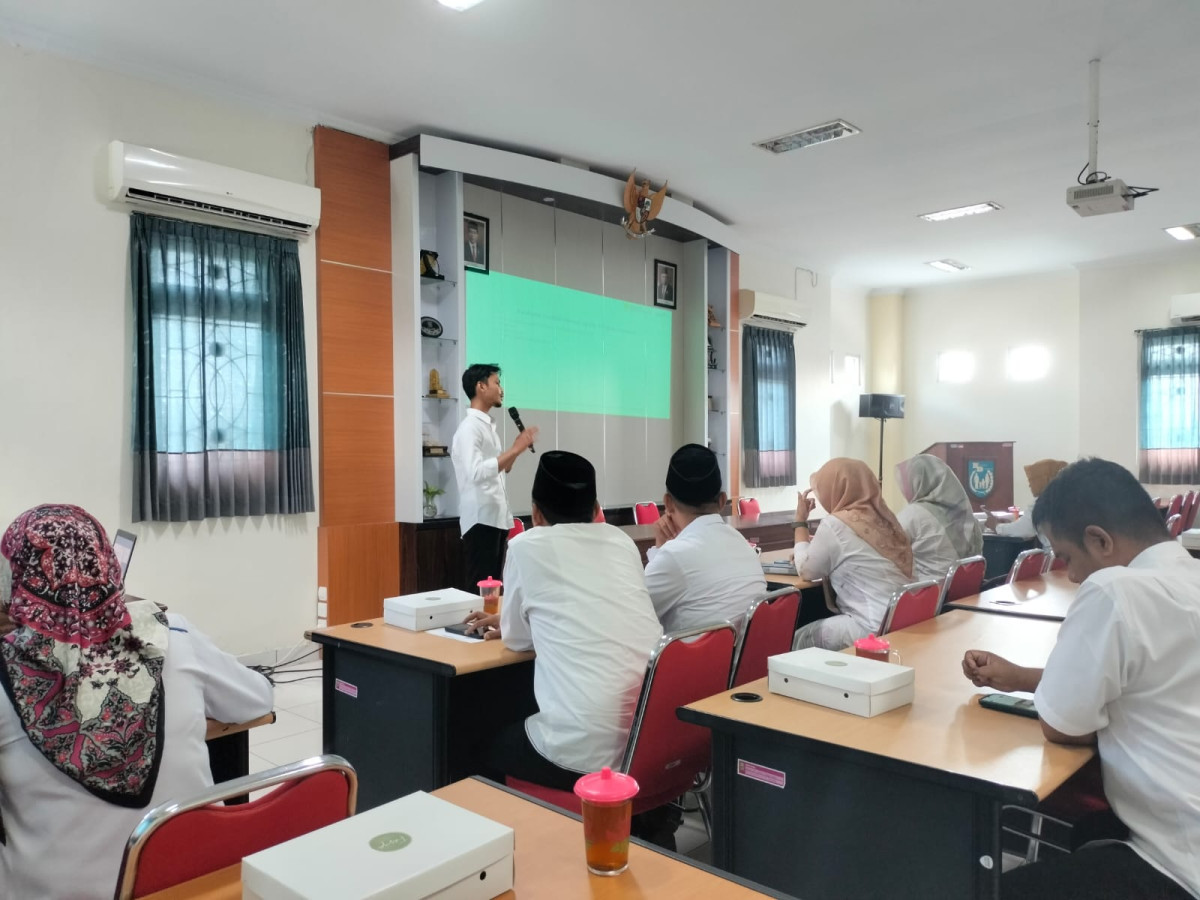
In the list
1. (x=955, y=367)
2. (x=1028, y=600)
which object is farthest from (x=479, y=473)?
(x=955, y=367)

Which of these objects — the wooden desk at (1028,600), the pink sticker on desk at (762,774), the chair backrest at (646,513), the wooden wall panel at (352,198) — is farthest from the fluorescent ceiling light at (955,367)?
the pink sticker on desk at (762,774)

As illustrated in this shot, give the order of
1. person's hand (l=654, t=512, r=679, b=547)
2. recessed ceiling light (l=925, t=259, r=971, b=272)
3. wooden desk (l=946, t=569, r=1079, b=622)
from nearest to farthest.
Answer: wooden desk (l=946, t=569, r=1079, b=622), person's hand (l=654, t=512, r=679, b=547), recessed ceiling light (l=925, t=259, r=971, b=272)

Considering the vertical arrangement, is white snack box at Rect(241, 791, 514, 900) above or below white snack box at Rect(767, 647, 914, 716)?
above

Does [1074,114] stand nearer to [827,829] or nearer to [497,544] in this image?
[497,544]

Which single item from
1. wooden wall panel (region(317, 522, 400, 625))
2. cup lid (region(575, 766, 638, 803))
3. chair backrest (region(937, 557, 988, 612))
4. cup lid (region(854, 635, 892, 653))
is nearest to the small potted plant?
wooden wall panel (region(317, 522, 400, 625))

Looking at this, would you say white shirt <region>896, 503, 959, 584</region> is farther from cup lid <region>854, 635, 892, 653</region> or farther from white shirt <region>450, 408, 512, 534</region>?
white shirt <region>450, 408, 512, 534</region>

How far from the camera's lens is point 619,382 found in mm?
6801

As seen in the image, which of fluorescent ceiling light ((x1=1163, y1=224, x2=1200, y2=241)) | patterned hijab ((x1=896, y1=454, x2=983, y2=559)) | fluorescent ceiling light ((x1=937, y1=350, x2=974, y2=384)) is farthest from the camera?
fluorescent ceiling light ((x1=937, y1=350, x2=974, y2=384))

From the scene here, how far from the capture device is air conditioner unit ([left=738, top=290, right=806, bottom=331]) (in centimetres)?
797

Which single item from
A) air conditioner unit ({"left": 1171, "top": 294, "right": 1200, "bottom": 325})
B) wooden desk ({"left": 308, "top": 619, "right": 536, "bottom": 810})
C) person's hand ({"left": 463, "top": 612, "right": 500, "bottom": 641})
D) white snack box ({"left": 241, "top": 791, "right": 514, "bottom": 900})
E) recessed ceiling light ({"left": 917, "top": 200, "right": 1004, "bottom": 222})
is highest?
recessed ceiling light ({"left": 917, "top": 200, "right": 1004, "bottom": 222})

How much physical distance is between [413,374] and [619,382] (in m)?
2.11

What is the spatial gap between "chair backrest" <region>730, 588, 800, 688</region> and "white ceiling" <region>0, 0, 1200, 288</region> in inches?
108

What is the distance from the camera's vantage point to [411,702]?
7.75ft

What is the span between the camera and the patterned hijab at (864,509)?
3.20 metres
